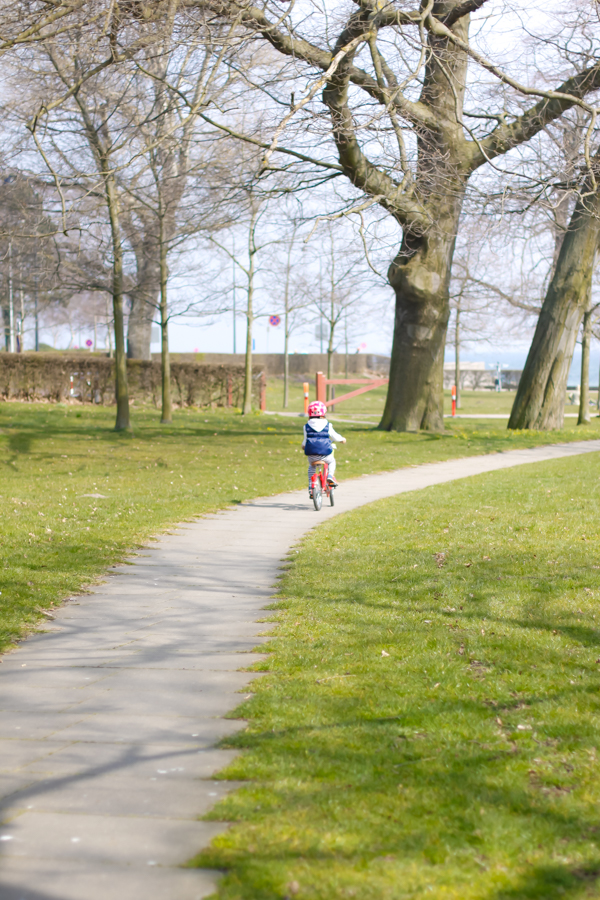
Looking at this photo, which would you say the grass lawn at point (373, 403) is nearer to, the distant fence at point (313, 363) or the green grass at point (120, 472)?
the distant fence at point (313, 363)

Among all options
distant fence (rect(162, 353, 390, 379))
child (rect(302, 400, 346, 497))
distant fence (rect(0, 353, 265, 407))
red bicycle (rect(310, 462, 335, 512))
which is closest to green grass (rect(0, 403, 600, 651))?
red bicycle (rect(310, 462, 335, 512))

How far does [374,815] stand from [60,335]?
4195 inches

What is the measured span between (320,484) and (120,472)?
15.7ft

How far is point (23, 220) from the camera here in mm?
18938

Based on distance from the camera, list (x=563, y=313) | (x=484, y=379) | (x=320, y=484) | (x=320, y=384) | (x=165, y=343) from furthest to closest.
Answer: (x=484, y=379) → (x=320, y=384) → (x=165, y=343) → (x=563, y=313) → (x=320, y=484)

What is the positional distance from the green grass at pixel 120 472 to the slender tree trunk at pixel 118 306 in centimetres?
71

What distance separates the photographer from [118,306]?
888 inches

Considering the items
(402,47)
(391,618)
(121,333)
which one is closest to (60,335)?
(121,333)

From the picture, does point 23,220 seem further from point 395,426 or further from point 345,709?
point 345,709

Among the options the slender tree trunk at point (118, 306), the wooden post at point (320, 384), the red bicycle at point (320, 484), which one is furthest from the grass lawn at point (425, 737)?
the wooden post at point (320, 384)

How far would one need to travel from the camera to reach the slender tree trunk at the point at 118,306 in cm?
2130

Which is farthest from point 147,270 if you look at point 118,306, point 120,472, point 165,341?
point 120,472

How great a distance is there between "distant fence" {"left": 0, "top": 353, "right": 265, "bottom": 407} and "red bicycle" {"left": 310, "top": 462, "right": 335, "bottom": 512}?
2076 centimetres

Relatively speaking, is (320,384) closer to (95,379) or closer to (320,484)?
(95,379)
